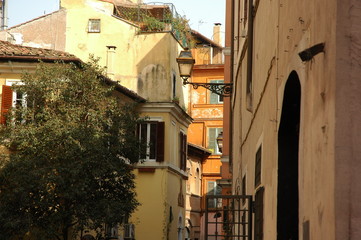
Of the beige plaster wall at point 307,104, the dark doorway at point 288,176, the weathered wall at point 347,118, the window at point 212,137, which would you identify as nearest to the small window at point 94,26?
the window at point 212,137

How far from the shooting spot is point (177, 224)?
40.6 m

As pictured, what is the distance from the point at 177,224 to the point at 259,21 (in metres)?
30.7

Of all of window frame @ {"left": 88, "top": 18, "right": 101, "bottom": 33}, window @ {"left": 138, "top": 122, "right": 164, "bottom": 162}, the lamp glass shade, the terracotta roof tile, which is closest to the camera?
the lamp glass shade

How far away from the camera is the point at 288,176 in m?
6.89

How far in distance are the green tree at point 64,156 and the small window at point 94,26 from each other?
11466 millimetres

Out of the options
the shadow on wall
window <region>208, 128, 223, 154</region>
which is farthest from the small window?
window <region>208, 128, 223, 154</region>

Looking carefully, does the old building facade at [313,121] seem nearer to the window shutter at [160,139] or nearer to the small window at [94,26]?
the window shutter at [160,139]

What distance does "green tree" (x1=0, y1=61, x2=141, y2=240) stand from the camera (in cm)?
2564

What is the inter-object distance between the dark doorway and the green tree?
62.2 feet

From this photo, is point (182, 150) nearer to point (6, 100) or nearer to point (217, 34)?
point (6, 100)

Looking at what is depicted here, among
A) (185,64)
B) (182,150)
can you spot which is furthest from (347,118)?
(182,150)

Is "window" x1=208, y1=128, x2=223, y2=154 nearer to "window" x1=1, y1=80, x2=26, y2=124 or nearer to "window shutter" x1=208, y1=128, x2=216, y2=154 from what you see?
"window shutter" x1=208, y1=128, x2=216, y2=154

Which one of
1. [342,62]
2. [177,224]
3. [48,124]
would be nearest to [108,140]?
[48,124]

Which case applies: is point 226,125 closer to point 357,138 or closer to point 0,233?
point 0,233
